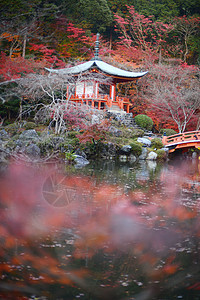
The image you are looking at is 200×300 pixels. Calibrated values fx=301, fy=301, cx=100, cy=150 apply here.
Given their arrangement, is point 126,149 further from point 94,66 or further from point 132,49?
point 132,49

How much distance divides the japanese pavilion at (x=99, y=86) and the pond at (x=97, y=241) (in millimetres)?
12351

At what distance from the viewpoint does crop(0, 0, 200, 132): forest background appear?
20.9m

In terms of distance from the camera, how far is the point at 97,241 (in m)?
5.00

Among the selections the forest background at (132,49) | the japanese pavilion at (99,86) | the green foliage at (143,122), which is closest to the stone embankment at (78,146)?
the green foliage at (143,122)

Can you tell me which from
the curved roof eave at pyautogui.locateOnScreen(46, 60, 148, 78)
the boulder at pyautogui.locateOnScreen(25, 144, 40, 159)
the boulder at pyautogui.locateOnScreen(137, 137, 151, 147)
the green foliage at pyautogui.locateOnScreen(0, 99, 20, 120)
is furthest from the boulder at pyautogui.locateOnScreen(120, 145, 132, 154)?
the green foliage at pyautogui.locateOnScreen(0, 99, 20, 120)

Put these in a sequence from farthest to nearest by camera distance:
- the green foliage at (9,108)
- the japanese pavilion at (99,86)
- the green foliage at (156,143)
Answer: the green foliage at (9,108) < the japanese pavilion at (99,86) < the green foliage at (156,143)

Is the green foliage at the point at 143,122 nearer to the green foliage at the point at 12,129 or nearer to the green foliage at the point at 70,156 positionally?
the green foliage at the point at 70,156

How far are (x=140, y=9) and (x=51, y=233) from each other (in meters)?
29.5

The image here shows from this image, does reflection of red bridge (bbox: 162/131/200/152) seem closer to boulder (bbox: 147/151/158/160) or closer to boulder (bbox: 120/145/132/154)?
boulder (bbox: 147/151/158/160)

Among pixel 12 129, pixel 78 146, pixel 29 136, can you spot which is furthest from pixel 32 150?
pixel 12 129

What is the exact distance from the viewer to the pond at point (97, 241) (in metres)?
3.61

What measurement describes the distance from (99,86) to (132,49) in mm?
6294

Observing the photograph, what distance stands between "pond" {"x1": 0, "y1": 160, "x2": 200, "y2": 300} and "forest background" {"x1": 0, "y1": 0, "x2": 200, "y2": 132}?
11.9m

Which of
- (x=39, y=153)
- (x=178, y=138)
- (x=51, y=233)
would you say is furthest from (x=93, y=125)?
(x=51, y=233)
